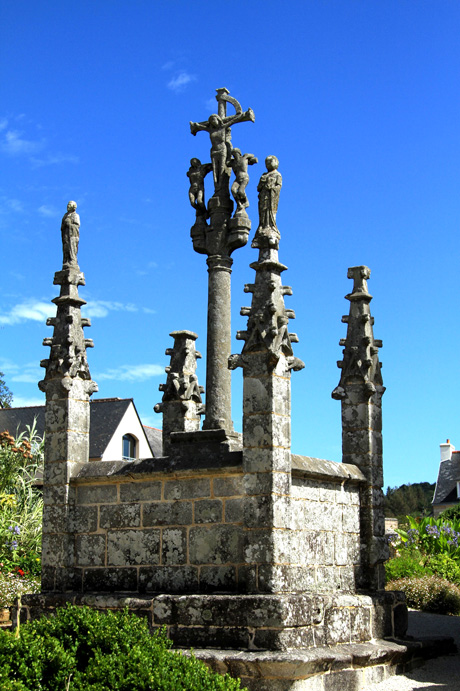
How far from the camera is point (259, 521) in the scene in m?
8.13

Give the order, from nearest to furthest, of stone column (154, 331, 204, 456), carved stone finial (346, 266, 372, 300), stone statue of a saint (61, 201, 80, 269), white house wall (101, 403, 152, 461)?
stone statue of a saint (61, 201, 80, 269)
carved stone finial (346, 266, 372, 300)
stone column (154, 331, 204, 456)
white house wall (101, 403, 152, 461)

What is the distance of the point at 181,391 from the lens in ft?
35.5

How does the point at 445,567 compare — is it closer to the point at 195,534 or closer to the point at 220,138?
the point at 195,534

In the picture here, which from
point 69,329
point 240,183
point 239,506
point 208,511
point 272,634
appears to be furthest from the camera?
point 69,329

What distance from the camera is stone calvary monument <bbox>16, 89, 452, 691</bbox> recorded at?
26.4ft

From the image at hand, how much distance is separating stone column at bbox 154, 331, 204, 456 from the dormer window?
18.8 m

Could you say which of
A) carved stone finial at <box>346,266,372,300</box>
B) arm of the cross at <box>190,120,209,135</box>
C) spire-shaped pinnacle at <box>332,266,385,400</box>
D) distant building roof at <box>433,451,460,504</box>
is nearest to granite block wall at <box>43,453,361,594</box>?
spire-shaped pinnacle at <box>332,266,385,400</box>

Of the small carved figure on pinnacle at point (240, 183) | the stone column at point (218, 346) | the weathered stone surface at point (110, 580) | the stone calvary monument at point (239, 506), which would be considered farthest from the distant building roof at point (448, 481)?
the weathered stone surface at point (110, 580)

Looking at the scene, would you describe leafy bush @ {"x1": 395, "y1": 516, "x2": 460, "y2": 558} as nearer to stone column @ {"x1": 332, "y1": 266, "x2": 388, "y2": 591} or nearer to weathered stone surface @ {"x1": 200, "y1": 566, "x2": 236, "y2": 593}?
stone column @ {"x1": 332, "y1": 266, "x2": 388, "y2": 591}

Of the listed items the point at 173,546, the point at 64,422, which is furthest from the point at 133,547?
the point at 64,422

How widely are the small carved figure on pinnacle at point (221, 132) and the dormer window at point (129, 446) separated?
67.6 feet

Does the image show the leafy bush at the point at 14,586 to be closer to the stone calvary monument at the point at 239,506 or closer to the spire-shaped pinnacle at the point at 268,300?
the stone calvary monument at the point at 239,506

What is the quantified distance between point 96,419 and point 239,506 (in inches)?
830

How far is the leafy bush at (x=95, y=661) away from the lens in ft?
19.7
